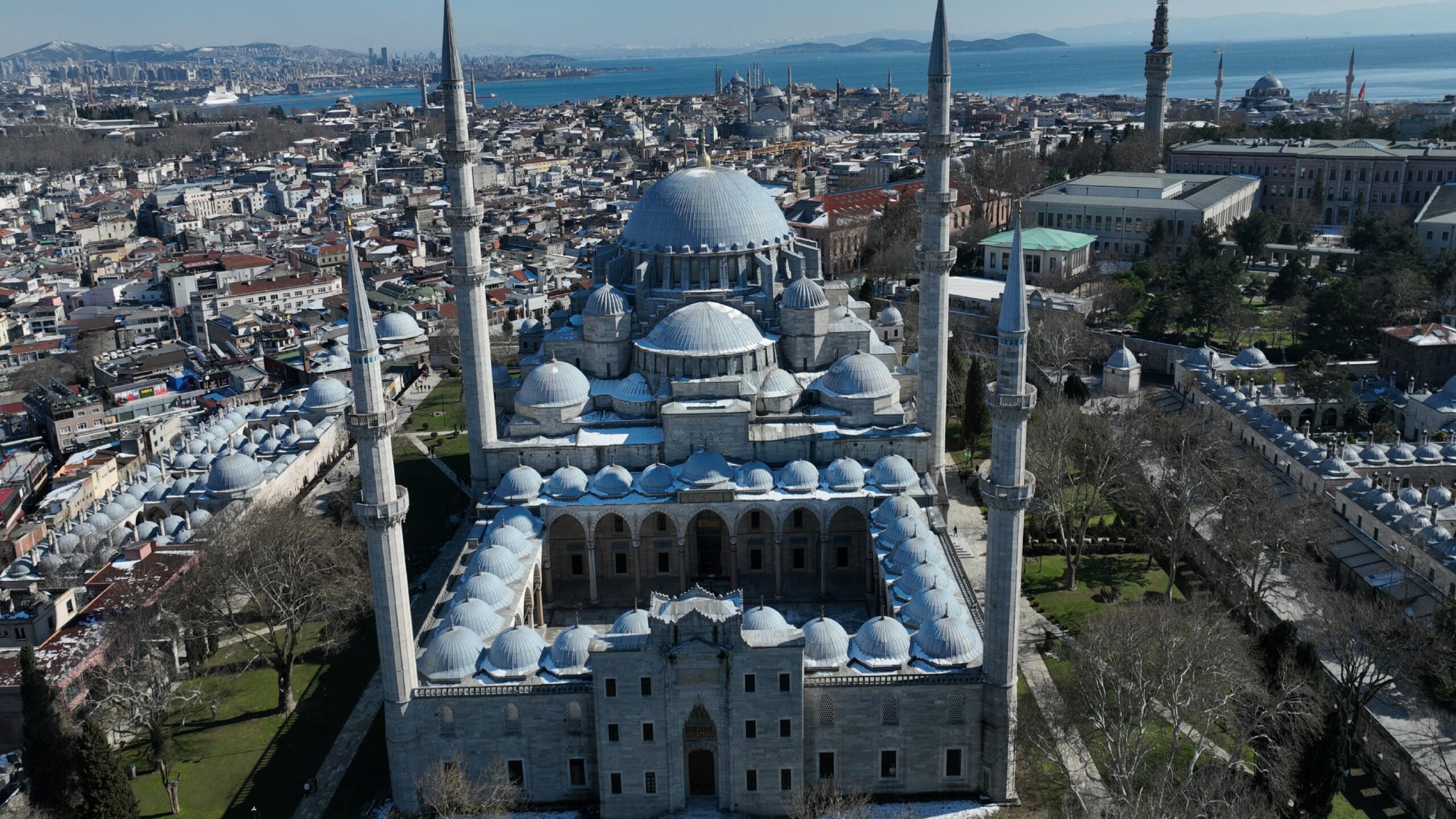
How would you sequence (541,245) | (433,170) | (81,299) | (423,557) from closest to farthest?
(423,557) → (81,299) → (541,245) → (433,170)

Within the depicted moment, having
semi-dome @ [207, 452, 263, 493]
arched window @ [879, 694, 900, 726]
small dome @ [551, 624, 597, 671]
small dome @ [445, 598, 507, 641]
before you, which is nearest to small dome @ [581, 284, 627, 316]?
semi-dome @ [207, 452, 263, 493]

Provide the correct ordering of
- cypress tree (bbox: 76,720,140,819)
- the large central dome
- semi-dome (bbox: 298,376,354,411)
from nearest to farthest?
cypress tree (bbox: 76,720,140,819), the large central dome, semi-dome (bbox: 298,376,354,411)

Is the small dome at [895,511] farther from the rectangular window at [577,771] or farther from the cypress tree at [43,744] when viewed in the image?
the cypress tree at [43,744]

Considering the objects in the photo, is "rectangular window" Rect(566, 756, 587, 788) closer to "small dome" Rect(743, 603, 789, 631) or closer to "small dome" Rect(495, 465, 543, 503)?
"small dome" Rect(743, 603, 789, 631)

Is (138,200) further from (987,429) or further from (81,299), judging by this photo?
(987,429)

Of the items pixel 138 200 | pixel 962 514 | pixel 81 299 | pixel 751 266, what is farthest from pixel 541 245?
pixel 138 200

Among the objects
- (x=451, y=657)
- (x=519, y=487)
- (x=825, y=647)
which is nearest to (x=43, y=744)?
(x=451, y=657)

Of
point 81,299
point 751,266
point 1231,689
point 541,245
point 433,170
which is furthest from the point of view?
point 433,170
